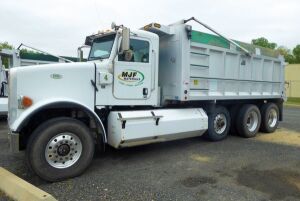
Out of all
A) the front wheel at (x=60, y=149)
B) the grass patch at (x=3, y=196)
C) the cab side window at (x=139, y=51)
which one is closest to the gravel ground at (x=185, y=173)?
the grass patch at (x=3, y=196)

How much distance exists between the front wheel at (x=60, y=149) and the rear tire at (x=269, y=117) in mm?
6649

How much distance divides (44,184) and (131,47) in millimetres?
3188

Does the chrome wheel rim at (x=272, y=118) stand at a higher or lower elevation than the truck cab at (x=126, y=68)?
lower

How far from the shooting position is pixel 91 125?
6.29 meters

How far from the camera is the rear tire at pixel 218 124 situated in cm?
880

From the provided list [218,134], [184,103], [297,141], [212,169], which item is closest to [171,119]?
[184,103]

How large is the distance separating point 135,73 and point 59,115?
179cm

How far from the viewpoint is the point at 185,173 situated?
601cm

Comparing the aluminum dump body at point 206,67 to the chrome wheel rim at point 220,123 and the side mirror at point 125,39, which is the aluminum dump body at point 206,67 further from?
the side mirror at point 125,39

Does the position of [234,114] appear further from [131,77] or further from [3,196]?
[3,196]

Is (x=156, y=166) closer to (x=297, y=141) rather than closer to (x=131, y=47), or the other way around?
(x=131, y=47)

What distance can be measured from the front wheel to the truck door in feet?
4.19

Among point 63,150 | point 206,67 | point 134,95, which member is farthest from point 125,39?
point 206,67

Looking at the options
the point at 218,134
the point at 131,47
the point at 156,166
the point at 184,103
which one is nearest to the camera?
the point at 156,166
